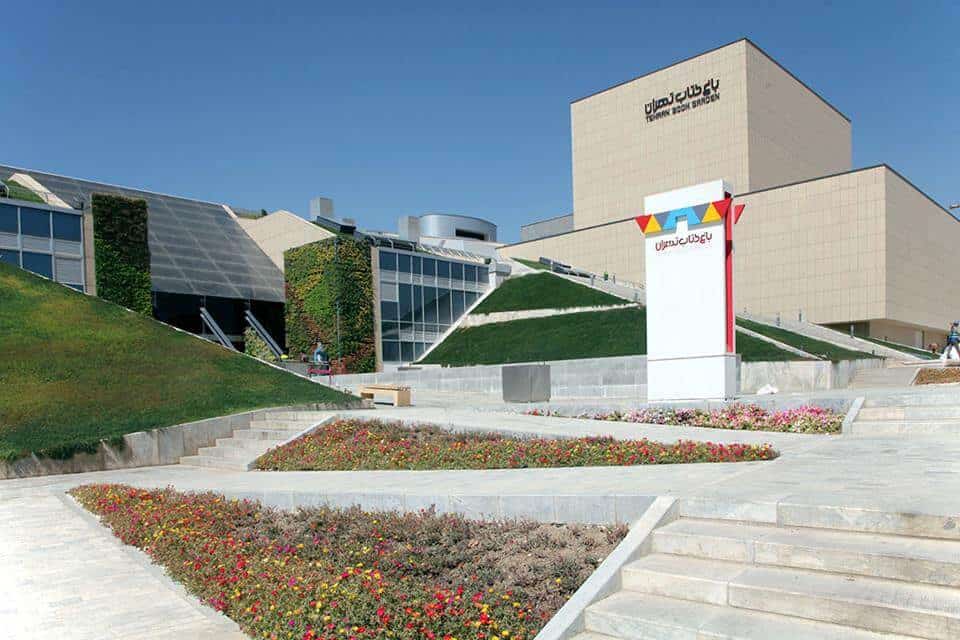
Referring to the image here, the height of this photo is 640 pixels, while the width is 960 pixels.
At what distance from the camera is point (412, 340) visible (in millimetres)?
38312

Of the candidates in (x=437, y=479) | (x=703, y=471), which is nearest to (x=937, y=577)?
(x=703, y=471)

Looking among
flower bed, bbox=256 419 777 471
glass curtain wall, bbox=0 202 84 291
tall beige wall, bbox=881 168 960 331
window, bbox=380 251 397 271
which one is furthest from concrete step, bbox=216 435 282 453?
tall beige wall, bbox=881 168 960 331

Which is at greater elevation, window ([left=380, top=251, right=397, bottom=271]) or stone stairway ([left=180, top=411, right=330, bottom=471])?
window ([left=380, top=251, right=397, bottom=271])

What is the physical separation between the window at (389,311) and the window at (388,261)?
186cm

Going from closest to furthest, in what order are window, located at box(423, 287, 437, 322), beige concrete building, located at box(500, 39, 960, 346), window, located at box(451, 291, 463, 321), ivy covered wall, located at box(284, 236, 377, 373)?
ivy covered wall, located at box(284, 236, 377, 373) → window, located at box(423, 287, 437, 322) → window, located at box(451, 291, 463, 321) → beige concrete building, located at box(500, 39, 960, 346)

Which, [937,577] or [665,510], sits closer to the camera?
[937,577]

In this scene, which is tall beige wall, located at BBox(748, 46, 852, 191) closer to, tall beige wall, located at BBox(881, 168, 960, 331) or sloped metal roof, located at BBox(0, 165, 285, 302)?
tall beige wall, located at BBox(881, 168, 960, 331)

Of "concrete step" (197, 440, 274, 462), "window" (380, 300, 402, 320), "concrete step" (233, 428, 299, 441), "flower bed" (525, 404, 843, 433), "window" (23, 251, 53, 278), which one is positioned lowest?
"concrete step" (197, 440, 274, 462)

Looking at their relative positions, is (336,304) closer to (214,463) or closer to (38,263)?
(38,263)

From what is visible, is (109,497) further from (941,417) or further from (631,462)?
(941,417)

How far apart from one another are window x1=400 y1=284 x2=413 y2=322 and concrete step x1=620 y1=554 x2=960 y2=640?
33208 mm

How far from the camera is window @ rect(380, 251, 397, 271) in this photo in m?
36.7

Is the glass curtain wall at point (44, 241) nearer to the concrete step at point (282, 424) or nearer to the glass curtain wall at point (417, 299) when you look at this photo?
the glass curtain wall at point (417, 299)

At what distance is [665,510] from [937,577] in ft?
6.04
